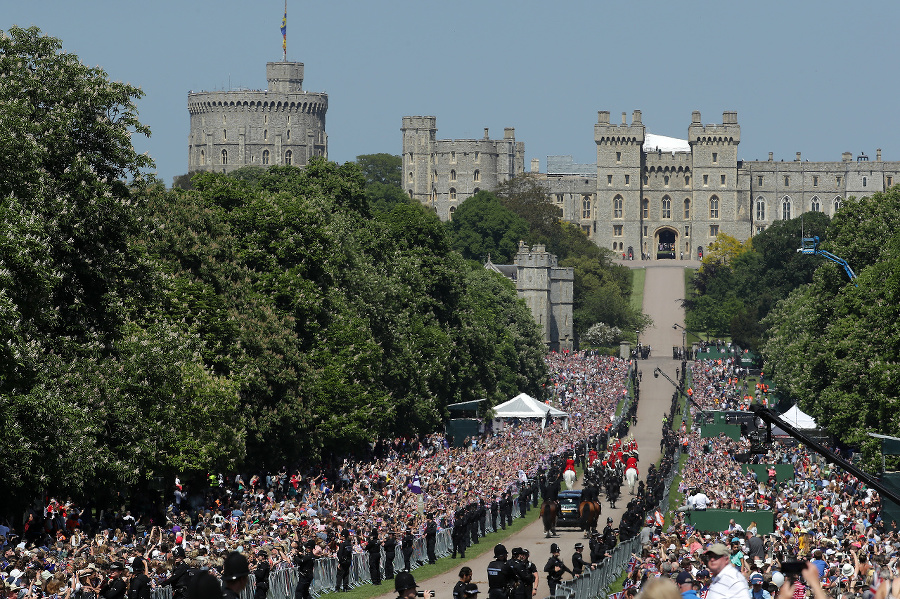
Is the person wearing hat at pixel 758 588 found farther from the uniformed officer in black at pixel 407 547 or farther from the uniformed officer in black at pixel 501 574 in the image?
the uniformed officer in black at pixel 407 547

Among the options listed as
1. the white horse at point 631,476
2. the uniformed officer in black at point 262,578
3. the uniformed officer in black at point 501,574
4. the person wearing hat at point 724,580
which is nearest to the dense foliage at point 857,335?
the white horse at point 631,476

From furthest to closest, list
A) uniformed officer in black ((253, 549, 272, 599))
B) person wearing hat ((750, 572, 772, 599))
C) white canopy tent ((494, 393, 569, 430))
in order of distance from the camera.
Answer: white canopy tent ((494, 393, 569, 430))
uniformed officer in black ((253, 549, 272, 599))
person wearing hat ((750, 572, 772, 599))

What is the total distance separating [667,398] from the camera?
78.6 m

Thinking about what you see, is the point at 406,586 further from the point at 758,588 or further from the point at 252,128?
the point at 252,128

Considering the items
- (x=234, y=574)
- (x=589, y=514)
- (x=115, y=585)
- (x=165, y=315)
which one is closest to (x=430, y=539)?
(x=589, y=514)

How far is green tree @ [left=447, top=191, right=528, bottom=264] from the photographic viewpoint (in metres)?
137

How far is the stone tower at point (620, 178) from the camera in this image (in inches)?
6811

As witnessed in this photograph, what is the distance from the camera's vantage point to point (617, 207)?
174 metres

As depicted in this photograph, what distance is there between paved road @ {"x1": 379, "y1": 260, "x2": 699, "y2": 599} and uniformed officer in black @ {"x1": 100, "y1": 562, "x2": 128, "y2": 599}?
9.71m

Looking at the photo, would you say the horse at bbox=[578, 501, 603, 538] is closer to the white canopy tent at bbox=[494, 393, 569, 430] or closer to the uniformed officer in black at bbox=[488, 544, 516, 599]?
the uniformed officer in black at bbox=[488, 544, 516, 599]

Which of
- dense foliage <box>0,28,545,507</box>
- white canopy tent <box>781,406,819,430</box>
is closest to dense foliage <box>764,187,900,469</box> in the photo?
white canopy tent <box>781,406,819,430</box>

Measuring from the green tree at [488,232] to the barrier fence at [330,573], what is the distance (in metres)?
102

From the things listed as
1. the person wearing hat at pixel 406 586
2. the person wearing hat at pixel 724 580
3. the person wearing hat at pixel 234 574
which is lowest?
the person wearing hat at pixel 406 586

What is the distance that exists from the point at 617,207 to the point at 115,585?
158637mm
